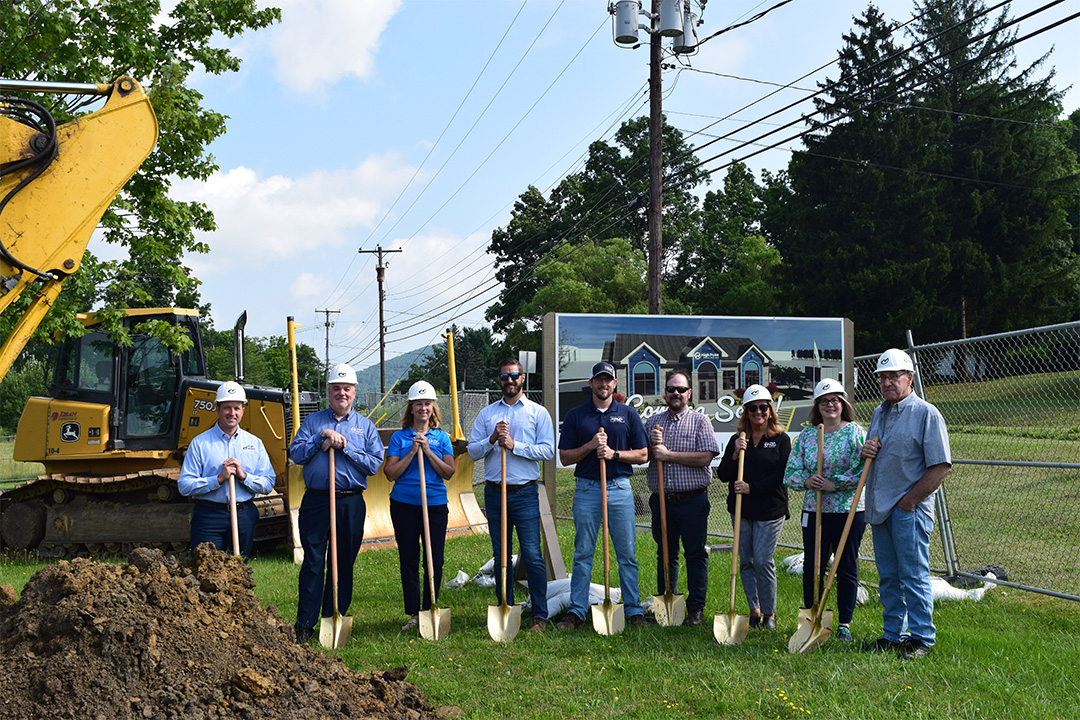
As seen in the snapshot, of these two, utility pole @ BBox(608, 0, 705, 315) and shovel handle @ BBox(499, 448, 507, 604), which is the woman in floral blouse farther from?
utility pole @ BBox(608, 0, 705, 315)

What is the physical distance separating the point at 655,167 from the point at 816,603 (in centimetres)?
1169

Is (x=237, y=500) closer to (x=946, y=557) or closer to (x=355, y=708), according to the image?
(x=355, y=708)

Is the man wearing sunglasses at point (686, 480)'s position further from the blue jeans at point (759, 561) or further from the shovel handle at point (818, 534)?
the shovel handle at point (818, 534)

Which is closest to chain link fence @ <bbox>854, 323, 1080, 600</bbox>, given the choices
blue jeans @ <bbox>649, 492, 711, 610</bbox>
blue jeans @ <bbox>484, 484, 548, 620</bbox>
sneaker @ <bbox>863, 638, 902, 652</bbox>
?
sneaker @ <bbox>863, 638, 902, 652</bbox>

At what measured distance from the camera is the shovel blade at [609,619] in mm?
6379

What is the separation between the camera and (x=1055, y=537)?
397 inches

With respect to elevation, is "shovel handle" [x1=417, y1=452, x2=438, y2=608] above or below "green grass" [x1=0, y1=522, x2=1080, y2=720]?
above

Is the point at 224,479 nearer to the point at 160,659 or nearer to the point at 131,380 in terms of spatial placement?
the point at 160,659

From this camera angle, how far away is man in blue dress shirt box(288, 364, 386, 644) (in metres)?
6.39

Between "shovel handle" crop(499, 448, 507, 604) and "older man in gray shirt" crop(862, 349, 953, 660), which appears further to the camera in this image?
"shovel handle" crop(499, 448, 507, 604)

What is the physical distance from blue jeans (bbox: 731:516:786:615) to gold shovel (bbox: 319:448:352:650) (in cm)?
282

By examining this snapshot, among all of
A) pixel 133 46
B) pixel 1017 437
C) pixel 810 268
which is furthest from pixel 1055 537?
pixel 810 268

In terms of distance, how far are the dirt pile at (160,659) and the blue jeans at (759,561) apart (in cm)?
270

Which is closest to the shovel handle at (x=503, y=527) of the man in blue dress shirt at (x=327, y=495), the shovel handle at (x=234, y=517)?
the man in blue dress shirt at (x=327, y=495)
